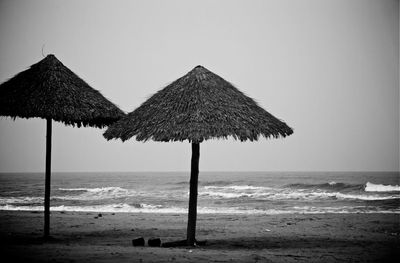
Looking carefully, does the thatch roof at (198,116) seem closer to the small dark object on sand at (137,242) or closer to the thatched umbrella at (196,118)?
the thatched umbrella at (196,118)

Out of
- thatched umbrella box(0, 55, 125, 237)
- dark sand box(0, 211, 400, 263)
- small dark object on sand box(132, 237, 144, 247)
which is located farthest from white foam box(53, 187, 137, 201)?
small dark object on sand box(132, 237, 144, 247)

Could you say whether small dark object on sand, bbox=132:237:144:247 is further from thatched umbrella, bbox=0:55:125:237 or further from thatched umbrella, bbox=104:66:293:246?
thatched umbrella, bbox=0:55:125:237

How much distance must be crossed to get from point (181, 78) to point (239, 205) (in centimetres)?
1808

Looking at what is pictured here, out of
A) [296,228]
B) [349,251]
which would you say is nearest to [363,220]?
[296,228]

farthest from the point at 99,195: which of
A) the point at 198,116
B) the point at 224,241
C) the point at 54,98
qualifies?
the point at 198,116

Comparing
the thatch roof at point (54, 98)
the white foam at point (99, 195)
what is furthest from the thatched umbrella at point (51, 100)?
the white foam at point (99, 195)

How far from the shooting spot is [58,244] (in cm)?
953

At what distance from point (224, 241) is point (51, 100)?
5.02 meters

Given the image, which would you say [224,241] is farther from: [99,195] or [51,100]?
[99,195]

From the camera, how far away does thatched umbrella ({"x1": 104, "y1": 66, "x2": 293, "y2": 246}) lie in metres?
8.54

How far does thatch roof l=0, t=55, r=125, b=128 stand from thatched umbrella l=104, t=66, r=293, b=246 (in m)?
0.72

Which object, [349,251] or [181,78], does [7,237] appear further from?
[349,251]

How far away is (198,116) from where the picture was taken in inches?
339

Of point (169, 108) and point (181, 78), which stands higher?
point (181, 78)
